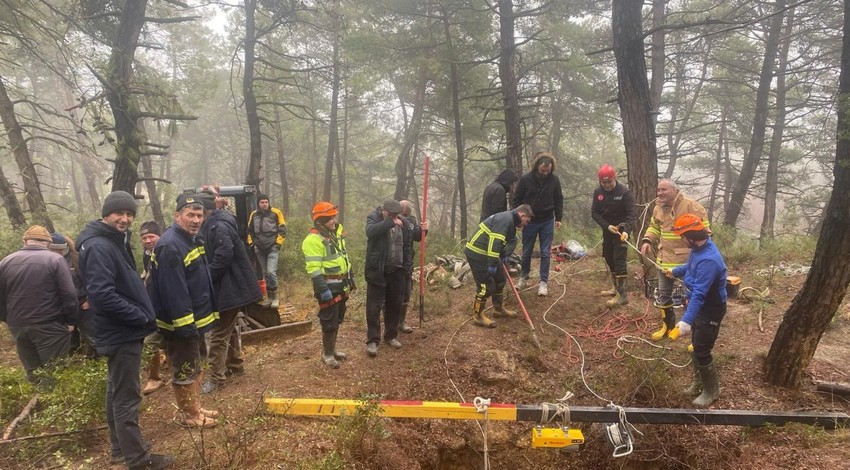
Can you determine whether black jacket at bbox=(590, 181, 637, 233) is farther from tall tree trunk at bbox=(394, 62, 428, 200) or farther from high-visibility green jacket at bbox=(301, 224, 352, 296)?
tall tree trunk at bbox=(394, 62, 428, 200)

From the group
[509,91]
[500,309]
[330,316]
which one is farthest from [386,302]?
[509,91]

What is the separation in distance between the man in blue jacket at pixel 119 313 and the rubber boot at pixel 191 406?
389mm

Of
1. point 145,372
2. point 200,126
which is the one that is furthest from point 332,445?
point 200,126

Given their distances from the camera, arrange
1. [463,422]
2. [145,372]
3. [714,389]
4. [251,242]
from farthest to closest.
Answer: [251,242], [145,372], [463,422], [714,389]

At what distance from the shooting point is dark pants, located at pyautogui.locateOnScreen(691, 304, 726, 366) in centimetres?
407

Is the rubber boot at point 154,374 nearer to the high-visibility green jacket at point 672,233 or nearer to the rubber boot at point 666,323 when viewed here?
the rubber boot at point 666,323

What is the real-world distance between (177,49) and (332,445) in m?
22.7

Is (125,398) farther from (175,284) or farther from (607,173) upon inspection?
(607,173)

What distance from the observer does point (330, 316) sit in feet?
16.2

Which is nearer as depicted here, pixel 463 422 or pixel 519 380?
pixel 463 422

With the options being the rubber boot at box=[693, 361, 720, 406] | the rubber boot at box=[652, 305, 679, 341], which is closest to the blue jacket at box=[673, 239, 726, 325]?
the rubber boot at box=[693, 361, 720, 406]

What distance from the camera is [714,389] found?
4.22 metres

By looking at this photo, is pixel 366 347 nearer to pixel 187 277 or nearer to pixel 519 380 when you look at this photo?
pixel 519 380

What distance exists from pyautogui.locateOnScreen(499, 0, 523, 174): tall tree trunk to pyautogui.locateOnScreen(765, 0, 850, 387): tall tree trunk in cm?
624
